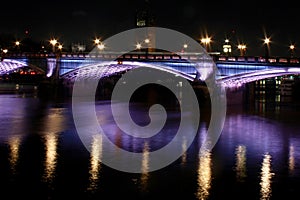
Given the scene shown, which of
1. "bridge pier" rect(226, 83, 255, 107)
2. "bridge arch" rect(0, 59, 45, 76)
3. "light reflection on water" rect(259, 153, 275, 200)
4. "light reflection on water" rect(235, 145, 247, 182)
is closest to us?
"light reflection on water" rect(259, 153, 275, 200)

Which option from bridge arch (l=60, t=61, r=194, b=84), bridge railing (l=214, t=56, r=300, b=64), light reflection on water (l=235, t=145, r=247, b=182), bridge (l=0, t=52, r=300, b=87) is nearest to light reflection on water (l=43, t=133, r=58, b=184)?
light reflection on water (l=235, t=145, r=247, b=182)

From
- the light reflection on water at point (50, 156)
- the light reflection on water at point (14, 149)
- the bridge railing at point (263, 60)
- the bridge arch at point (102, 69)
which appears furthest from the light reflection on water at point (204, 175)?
the bridge arch at point (102, 69)

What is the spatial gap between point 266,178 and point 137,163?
5.56 m

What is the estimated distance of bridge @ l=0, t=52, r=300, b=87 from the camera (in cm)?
5475

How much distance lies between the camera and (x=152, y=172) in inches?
792

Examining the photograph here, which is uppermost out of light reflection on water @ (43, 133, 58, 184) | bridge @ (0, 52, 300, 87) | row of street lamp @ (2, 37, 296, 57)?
row of street lamp @ (2, 37, 296, 57)

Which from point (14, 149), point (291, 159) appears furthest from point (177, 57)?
point (291, 159)

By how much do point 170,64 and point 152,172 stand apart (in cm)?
4421

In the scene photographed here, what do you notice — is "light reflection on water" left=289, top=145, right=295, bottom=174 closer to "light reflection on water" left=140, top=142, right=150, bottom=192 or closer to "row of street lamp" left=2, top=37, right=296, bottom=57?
"light reflection on water" left=140, top=142, right=150, bottom=192

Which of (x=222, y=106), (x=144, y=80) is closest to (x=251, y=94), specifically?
(x=222, y=106)

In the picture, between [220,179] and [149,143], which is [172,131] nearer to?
[149,143]

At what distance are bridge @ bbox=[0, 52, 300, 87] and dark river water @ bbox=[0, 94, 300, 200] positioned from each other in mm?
21797

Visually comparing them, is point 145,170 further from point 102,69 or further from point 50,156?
point 102,69

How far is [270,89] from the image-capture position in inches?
4400
